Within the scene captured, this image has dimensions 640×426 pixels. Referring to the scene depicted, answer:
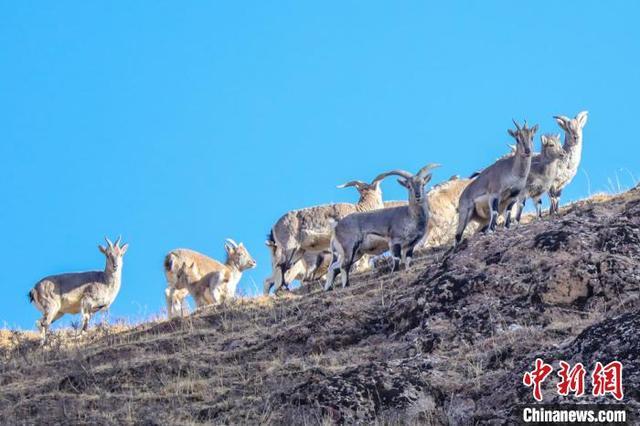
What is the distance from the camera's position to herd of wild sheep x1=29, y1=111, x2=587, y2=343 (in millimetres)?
22719

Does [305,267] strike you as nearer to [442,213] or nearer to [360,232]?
[442,213]

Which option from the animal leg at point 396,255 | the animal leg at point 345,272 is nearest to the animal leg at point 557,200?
the animal leg at point 396,255

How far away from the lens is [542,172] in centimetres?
2341

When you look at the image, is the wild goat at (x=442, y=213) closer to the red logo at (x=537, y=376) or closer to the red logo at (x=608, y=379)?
the red logo at (x=537, y=376)

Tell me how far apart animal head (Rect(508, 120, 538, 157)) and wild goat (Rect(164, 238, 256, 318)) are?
794 centimetres

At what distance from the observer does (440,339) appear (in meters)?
15.9

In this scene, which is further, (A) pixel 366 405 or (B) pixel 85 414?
(B) pixel 85 414

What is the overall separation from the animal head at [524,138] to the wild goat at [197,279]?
7941 millimetres

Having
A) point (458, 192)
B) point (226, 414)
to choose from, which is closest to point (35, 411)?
point (226, 414)

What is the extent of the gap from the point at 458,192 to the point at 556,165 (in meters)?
4.92

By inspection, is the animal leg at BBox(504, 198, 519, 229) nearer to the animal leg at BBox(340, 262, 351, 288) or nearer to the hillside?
the hillside

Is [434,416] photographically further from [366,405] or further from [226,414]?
[226,414]

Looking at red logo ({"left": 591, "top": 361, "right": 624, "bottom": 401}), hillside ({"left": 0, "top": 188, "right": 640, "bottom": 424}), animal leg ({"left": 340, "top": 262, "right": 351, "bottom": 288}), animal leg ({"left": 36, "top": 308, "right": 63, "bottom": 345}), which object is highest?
animal leg ({"left": 36, "top": 308, "right": 63, "bottom": 345})

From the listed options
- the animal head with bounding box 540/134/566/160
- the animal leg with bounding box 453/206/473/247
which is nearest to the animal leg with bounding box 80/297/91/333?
the animal leg with bounding box 453/206/473/247
